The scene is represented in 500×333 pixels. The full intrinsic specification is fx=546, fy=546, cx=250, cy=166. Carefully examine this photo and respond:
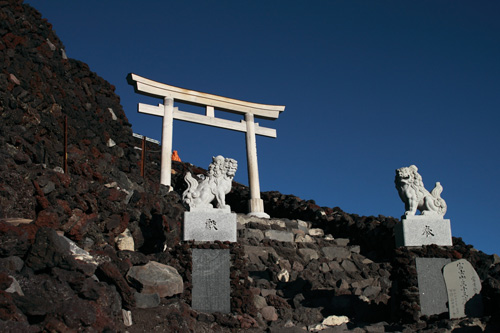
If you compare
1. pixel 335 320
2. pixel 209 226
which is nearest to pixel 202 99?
pixel 209 226

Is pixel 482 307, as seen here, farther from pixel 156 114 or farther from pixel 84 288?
pixel 156 114

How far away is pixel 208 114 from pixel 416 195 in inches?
344

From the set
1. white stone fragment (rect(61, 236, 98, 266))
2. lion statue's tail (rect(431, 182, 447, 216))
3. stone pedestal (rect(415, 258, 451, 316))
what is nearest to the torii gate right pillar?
lion statue's tail (rect(431, 182, 447, 216))

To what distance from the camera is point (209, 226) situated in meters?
9.53

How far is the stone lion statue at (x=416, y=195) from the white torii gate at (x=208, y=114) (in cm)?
633

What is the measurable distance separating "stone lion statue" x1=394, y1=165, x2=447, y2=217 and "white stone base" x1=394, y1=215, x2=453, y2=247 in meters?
0.13

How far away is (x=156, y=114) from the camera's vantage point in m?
16.2

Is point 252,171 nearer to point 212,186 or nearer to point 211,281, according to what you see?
point 212,186

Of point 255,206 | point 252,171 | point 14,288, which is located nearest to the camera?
point 14,288

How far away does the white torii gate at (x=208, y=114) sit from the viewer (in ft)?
52.7

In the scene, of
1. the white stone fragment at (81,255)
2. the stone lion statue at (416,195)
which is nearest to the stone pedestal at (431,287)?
the stone lion statue at (416,195)

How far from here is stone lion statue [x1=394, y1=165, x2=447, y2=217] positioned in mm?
10039

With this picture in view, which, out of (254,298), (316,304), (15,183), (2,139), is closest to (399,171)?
(316,304)

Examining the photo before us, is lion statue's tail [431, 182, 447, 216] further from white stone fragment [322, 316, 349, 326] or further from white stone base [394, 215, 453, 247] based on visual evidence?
white stone fragment [322, 316, 349, 326]
